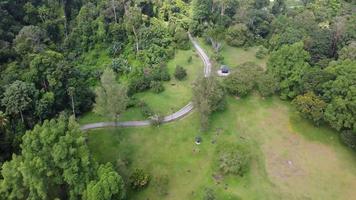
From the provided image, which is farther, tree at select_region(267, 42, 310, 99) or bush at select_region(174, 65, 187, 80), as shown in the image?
bush at select_region(174, 65, 187, 80)

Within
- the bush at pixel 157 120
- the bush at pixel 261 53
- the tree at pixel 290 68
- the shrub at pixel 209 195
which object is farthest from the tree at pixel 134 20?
the shrub at pixel 209 195

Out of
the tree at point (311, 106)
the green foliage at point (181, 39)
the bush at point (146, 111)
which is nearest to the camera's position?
the tree at point (311, 106)

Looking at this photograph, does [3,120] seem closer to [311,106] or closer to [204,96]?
[204,96]

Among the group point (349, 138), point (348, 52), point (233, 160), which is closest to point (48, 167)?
point (233, 160)

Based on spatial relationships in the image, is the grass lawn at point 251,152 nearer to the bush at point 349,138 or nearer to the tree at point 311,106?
the bush at point 349,138

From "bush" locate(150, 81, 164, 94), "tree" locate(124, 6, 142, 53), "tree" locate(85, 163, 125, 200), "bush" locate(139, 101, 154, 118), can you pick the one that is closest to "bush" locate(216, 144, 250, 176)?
"bush" locate(139, 101, 154, 118)

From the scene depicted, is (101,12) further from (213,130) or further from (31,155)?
(31,155)

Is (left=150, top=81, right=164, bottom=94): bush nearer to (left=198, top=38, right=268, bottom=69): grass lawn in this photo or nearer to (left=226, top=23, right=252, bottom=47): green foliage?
(left=198, top=38, right=268, bottom=69): grass lawn
